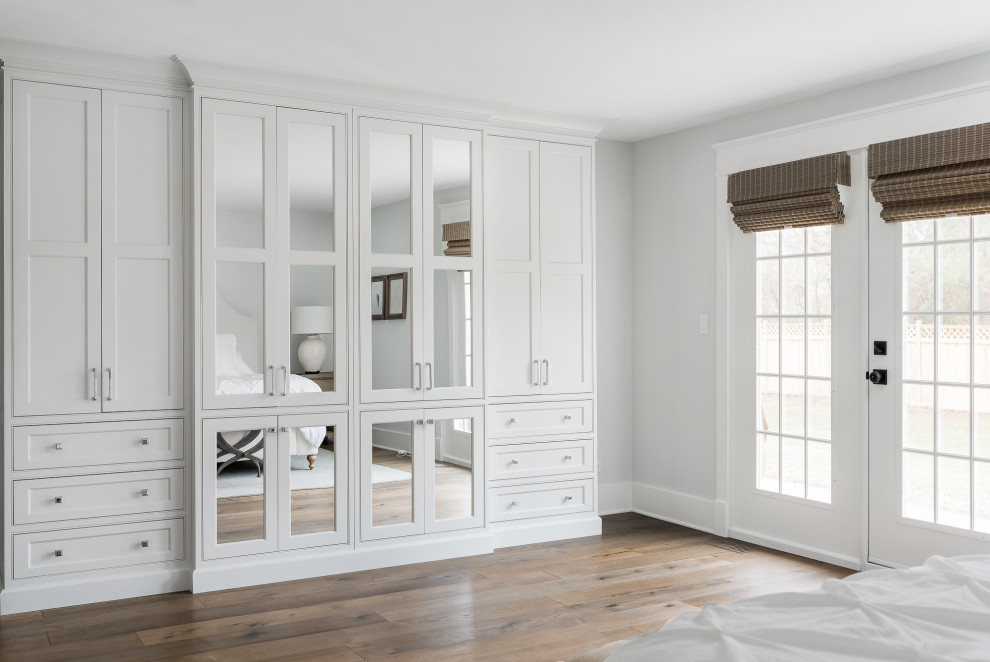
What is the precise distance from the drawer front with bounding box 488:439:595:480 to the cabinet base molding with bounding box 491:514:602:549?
0.90ft

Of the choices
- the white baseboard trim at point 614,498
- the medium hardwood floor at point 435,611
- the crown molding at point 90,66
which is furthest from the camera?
the white baseboard trim at point 614,498

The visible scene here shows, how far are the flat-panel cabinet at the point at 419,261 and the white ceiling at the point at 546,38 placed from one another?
33cm

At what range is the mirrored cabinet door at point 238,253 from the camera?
3.76 m

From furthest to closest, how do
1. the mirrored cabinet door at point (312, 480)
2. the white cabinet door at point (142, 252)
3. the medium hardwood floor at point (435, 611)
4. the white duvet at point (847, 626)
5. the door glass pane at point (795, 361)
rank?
the door glass pane at point (795, 361)
the mirrored cabinet door at point (312, 480)
the white cabinet door at point (142, 252)
the medium hardwood floor at point (435, 611)
the white duvet at point (847, 626)

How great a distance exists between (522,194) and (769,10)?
1.85 metres

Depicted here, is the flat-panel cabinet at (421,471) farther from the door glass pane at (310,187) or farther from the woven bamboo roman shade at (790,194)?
the woven bamboo roman shade at (790,194)

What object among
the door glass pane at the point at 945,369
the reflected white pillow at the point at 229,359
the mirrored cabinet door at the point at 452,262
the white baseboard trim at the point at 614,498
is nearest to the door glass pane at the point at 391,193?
the mirrored cabinet door at the point at 452,262

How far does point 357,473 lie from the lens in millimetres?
4074

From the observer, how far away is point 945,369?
3.72 m

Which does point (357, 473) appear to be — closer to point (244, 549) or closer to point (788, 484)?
point (244, 549)

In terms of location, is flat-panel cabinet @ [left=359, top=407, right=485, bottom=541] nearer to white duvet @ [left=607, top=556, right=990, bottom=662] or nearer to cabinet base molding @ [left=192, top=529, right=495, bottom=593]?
cabinet base molding @ [left=192, top=529, right=495, bottom=593]

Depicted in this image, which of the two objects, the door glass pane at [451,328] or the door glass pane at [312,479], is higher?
the door glass pane at [451,328]

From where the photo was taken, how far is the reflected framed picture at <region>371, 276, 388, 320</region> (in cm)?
412

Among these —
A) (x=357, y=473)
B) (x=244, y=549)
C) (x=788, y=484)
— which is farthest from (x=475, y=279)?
(x=788, y=484)
